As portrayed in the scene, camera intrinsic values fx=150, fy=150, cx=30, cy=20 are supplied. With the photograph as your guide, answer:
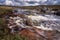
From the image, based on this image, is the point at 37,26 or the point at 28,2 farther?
the point at 28,2

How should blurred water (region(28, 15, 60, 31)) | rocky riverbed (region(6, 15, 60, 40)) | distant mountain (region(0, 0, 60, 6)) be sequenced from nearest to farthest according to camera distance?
1. rocky riverbed (region(6, 15, 60, 40))
2. blurred water (region(28, 15, 60, 31))
3. distant mountain (region(0, 0, 60, 6))

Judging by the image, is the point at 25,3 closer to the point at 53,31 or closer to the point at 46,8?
the point at 46,8

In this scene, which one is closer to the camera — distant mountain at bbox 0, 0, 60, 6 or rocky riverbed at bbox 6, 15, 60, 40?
rocky riverbed at bbox 6, 15, 60, 40

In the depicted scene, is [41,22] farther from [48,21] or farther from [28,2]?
[28,2]

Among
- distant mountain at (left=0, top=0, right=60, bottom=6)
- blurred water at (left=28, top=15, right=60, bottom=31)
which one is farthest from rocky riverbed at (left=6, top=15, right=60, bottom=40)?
distant mountain at (left=0, top=0, right=60, bottom=6)

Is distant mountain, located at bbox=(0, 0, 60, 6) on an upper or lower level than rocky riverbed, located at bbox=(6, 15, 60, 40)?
upper

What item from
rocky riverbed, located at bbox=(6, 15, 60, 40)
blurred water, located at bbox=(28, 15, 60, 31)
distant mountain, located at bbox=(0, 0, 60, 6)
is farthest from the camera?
distant mountain, located at bbox=(0, 0, 60, 6)

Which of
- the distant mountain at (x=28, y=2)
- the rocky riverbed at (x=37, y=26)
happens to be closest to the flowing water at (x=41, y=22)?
the rocky riverbed at (x=37, y=26)

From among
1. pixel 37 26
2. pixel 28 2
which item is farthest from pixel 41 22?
pixel 28 2

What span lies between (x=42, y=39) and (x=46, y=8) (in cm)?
67

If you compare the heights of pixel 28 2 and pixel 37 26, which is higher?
pixel 28 2

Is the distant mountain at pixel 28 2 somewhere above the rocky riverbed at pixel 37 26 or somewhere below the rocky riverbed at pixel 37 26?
above

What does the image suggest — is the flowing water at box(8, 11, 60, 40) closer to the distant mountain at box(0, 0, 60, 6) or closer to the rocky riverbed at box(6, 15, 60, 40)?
the rocky riverbed at box(6, 15, 60, 40)

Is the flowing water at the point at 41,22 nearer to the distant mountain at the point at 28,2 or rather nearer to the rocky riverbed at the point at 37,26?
the rocky riverbed at the point at 37,26
